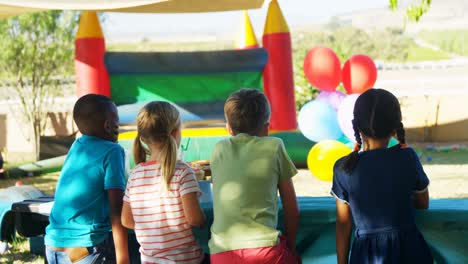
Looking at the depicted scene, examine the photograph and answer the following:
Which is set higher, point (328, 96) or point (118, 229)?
point (118, 229)

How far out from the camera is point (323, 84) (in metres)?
7.95

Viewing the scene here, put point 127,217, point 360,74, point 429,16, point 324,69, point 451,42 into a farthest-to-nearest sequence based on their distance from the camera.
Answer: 1. point 429,16
2. point 451,42
3. point 324,69
4. point 360,74
5. point 127,217

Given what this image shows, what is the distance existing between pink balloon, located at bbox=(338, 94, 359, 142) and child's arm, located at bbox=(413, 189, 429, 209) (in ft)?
14.4

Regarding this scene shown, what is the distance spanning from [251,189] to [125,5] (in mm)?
3827

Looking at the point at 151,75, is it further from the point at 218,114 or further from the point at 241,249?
the point at 241,249

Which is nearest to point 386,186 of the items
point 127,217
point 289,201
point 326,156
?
point 289,201

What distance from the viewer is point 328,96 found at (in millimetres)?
7934

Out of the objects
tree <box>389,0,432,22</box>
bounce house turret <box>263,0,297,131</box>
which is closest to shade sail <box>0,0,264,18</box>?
bounce house turret <box>263,0,297,131</box>

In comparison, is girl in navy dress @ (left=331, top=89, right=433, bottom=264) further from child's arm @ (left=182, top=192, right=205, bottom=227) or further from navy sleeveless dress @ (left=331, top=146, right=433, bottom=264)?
child's arm @ (left=182, top=192, right=205, bottom=227)

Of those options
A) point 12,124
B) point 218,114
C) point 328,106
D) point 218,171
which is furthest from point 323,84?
point 12,124

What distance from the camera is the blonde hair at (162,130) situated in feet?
8.20

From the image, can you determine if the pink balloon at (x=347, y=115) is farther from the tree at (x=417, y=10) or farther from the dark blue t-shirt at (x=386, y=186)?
the dark blue t-shirt at (x=386, y=186)

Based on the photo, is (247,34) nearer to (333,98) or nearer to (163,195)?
(333,98)

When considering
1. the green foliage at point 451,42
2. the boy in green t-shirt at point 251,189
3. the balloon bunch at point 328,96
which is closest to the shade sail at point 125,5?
the balloon bunch at point 328,96
